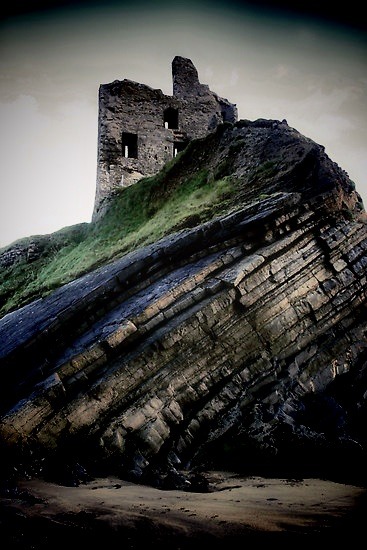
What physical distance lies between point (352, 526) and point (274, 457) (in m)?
4.13

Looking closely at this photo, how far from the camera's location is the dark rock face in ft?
26.6

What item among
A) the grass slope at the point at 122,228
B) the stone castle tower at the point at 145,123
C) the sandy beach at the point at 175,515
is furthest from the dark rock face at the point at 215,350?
the stone castle tower at the point at 145,123

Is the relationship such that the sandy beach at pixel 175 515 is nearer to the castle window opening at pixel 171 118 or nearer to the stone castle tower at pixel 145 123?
the stone castle tower at pixel 145 123

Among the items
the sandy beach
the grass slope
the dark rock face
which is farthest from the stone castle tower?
the sandy beach

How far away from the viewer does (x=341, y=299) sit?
37.4 feet

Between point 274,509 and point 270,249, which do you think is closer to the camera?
point 274,509

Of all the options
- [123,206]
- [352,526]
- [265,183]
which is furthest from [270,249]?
[123,206]

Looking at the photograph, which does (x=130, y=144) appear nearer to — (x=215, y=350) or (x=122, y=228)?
(x=122, y=228)

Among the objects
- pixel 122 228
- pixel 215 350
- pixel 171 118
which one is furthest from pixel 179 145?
pixel 215 350

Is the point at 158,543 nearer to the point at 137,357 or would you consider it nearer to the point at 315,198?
the point at 137,357

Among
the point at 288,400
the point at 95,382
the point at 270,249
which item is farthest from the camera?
the point at 270,249

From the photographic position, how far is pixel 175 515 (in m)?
4.87

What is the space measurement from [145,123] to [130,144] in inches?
87.0

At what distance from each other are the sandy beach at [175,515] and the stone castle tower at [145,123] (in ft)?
73.4
